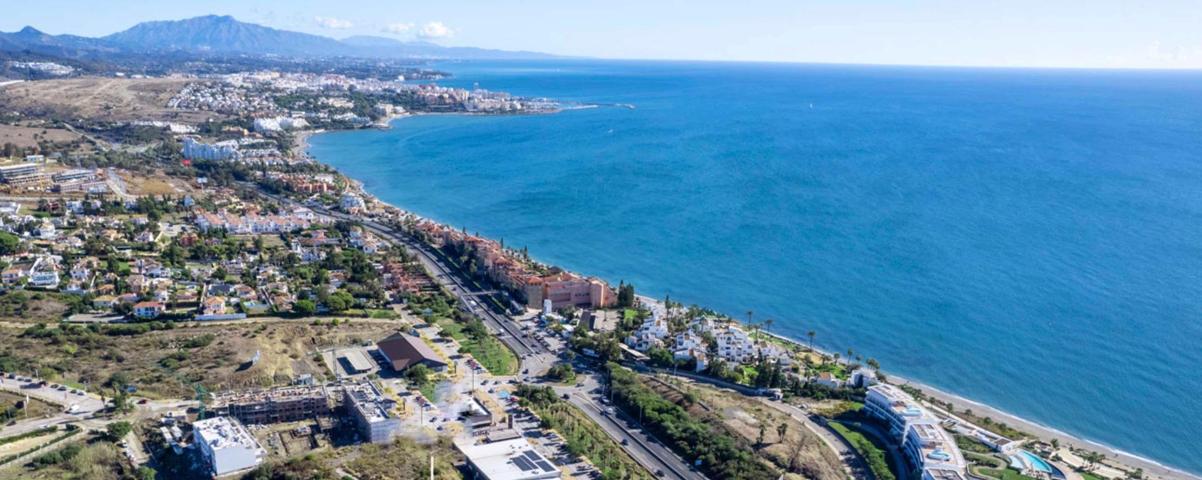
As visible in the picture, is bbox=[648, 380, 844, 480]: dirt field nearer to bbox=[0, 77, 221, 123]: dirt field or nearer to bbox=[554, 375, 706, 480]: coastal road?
bbox=[554, 375, 706, 480]: coastal road

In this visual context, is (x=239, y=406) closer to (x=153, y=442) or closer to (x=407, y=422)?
(x=153, y=442)

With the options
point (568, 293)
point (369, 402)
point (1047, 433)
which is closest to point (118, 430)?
point (369, 402)

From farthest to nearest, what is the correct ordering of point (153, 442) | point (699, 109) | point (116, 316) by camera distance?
point (699, 109), point (116, 316), point (153, 442)

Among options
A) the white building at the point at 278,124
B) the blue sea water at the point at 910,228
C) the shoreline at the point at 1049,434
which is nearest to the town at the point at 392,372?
the shoreline at the point at 1049,434

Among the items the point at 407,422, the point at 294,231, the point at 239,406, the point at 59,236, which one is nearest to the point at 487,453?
the point at 407,422

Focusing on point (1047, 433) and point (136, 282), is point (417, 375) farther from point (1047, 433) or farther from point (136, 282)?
point (1047, 433)
